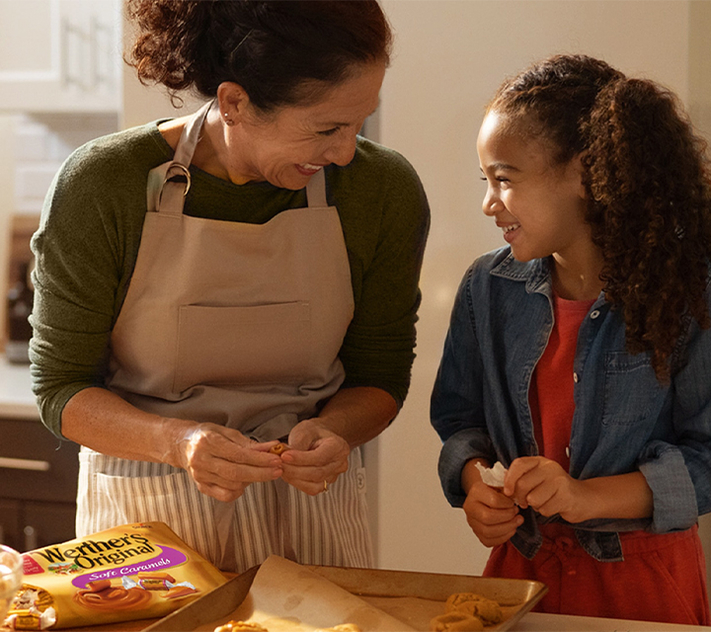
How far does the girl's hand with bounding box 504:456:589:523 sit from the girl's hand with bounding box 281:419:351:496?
8.0 inches

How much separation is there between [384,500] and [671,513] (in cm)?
90

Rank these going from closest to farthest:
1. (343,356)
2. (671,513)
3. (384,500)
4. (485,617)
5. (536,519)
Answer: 1. (485,617)
2. (671,513)
3. (536,519)
4. (343,356)
5. (384,500)

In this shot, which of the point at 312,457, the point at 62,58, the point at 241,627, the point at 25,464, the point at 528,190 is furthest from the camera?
the point at 62,58

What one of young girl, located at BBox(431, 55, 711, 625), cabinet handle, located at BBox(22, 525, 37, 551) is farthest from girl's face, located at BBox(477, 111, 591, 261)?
cabinet handle, located at BBox(22, 525, 37, 551)

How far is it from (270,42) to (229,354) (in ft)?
1.30

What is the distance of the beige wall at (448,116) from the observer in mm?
1648

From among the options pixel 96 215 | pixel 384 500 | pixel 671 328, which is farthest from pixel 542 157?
pixel 384 500

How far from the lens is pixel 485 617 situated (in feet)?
2.70

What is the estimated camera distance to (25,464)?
216 cm

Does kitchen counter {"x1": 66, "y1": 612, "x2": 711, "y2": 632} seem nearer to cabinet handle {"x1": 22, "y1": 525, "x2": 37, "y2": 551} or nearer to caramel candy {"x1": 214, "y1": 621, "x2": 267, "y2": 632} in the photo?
caramel candy {"x1": 214, "y1": 621, "x2": 267, "y2": 632}

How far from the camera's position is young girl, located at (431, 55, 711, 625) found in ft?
3.51

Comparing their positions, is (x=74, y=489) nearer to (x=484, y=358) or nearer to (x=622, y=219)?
(x=484, y=358)

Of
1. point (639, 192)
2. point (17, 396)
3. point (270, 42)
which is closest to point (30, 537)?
point (17, 396)

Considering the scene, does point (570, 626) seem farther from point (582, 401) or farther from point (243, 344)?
point (243, 344)
